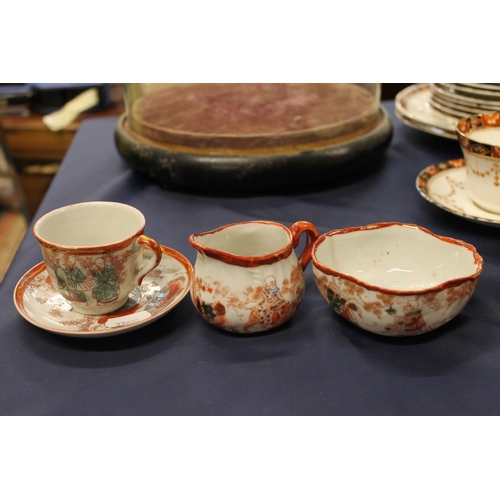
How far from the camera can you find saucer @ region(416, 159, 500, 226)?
722mm

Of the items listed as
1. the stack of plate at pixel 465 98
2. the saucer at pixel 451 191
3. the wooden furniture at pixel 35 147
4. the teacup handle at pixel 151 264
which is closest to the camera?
the teacup handle at pixel 151 264

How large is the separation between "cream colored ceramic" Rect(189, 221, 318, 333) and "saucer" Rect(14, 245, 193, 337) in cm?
5

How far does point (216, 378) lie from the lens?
521 millimetres

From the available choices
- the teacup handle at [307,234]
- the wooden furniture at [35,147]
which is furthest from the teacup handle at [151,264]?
the wooden furniture at [35,147]

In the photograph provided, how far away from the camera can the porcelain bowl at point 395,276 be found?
53 centimetres

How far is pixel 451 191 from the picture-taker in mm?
793

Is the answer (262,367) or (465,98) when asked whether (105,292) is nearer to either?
(262,367)

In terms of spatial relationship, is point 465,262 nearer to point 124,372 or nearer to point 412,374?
point 412,374

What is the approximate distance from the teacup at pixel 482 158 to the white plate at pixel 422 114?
0.46ft

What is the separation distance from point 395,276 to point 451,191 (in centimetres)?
22

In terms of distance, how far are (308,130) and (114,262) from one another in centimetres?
40

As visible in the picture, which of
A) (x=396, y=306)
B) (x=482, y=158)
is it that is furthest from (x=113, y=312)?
(x=482, y=158)

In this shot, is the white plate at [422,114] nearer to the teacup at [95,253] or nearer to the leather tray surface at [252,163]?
the leather tray surface at [252,163]

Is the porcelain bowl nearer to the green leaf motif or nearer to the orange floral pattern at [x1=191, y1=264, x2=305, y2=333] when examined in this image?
the orange floral pattern at [x1=191, y1=264, x2=305, y2=333]
